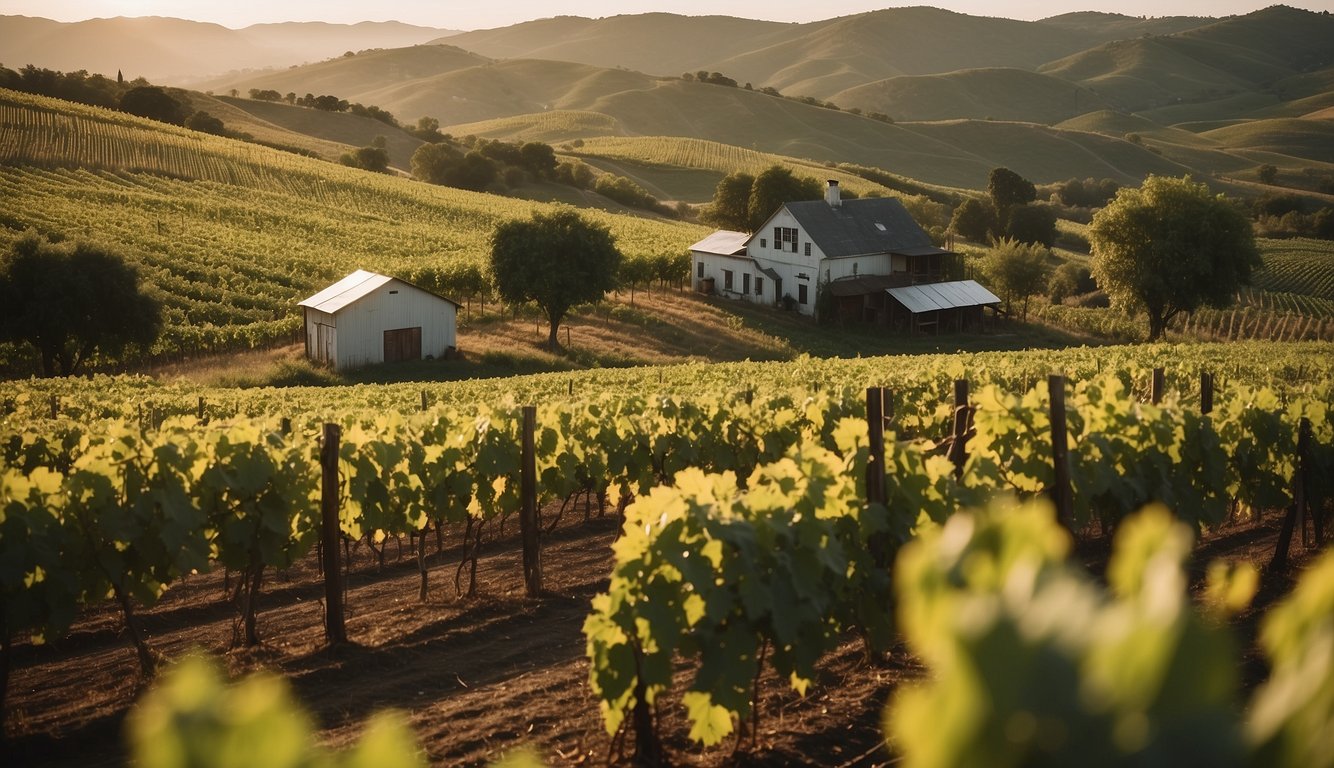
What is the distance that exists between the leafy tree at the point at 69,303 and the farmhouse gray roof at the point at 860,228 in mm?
32546

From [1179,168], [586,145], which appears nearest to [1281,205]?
[1179,168]

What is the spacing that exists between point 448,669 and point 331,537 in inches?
73.4

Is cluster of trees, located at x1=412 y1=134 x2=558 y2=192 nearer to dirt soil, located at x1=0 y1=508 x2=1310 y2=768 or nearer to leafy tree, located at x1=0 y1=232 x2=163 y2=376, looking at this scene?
leafy tree, located at x1=0 y1=232 x2=163 y2=376

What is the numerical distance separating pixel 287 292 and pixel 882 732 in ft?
158

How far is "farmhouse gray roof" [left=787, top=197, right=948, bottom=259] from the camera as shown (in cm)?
5578

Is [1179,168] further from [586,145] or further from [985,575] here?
[985,575]

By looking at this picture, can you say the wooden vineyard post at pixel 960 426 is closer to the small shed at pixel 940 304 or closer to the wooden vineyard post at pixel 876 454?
the wooden vineyard post at pixel 876 454

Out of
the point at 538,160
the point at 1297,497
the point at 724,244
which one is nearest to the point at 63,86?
the point at 538,160

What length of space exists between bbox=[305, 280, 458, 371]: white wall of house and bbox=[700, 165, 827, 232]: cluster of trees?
3134 centimetres

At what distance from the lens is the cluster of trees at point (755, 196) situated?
229 feet

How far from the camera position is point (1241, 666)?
8508 millimetres

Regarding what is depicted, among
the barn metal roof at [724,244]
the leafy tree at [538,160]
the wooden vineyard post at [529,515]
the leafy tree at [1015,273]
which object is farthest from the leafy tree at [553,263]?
the leafy tree at [538,160]

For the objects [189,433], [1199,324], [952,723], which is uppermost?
[952,723]

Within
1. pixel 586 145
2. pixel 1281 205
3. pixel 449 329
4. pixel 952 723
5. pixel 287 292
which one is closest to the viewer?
pixel 952 723
